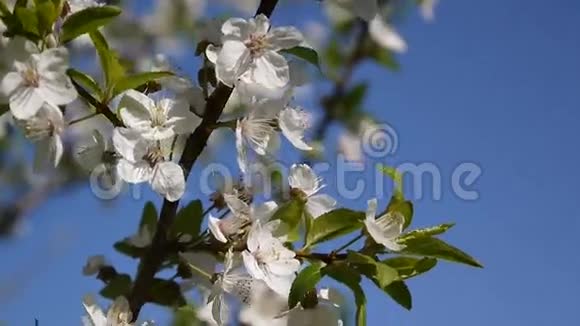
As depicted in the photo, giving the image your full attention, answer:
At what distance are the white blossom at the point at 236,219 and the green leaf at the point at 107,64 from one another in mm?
205

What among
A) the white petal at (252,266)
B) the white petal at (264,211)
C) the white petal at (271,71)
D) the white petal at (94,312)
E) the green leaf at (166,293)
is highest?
the white petal at (271,71)

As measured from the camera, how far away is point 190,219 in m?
1.24

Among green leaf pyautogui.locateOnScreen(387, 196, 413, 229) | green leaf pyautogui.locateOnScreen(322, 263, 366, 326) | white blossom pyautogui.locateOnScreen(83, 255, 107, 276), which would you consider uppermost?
green leaf pyautogui.locateOnScreen(387, 196, 413, 229)

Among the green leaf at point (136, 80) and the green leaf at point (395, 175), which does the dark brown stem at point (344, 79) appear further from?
the green leaf at point (136, 80)

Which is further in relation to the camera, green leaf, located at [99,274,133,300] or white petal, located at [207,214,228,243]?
green leaf, located at [99,274,133,300]

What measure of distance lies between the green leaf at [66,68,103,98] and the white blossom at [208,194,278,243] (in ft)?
0.70

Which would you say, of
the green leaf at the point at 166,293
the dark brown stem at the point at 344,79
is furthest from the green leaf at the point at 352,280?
the dark brown stem at the point at 344,79

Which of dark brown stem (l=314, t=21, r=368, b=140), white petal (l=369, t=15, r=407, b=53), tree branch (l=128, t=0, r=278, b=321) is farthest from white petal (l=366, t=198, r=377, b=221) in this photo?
white petal (l=369, t=15, r=407, b=53)

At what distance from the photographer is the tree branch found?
44.1 inches

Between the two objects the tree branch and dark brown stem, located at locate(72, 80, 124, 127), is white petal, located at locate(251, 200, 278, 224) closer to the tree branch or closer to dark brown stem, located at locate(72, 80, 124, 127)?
the tree branch

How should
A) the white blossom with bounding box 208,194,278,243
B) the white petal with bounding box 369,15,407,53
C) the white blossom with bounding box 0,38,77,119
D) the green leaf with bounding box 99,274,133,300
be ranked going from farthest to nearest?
the white petal with bounding box 369,15,407,53 → the green leaf with bounding box 99,274,133,300 → the white blossom with bounding box 208,194,278,243 → the white blossom with bounding box 0,38,77,119

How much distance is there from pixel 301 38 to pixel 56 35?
0.31 metres

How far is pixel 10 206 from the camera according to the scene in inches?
128

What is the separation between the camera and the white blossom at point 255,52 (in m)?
1.11
